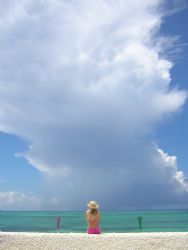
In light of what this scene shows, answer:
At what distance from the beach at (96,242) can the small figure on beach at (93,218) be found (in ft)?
4.43

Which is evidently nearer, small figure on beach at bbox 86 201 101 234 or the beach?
the beach

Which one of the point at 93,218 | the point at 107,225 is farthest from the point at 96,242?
the point at 107,225

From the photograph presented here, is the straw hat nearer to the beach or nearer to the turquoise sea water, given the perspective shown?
the beach

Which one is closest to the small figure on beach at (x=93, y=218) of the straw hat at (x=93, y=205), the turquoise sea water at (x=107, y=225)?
the straw hat at (x=93, y=205)

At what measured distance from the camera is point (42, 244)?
830cm

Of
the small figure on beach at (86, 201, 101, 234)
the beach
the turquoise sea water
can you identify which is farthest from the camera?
the turquoise sea water

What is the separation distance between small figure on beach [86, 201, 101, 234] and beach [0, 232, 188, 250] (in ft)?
4.43

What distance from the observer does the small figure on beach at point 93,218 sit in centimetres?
973

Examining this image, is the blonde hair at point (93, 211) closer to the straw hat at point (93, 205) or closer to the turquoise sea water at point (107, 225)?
the straw hat at point (93, 205)

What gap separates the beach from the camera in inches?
324

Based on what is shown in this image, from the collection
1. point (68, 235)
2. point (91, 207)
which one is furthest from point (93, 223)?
point (68, 235)

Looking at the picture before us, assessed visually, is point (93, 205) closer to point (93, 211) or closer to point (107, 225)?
point (93, 211)

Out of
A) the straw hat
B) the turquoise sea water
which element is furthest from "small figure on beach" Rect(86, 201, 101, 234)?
the turquoise sea water

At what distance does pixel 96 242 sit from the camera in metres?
8.27
